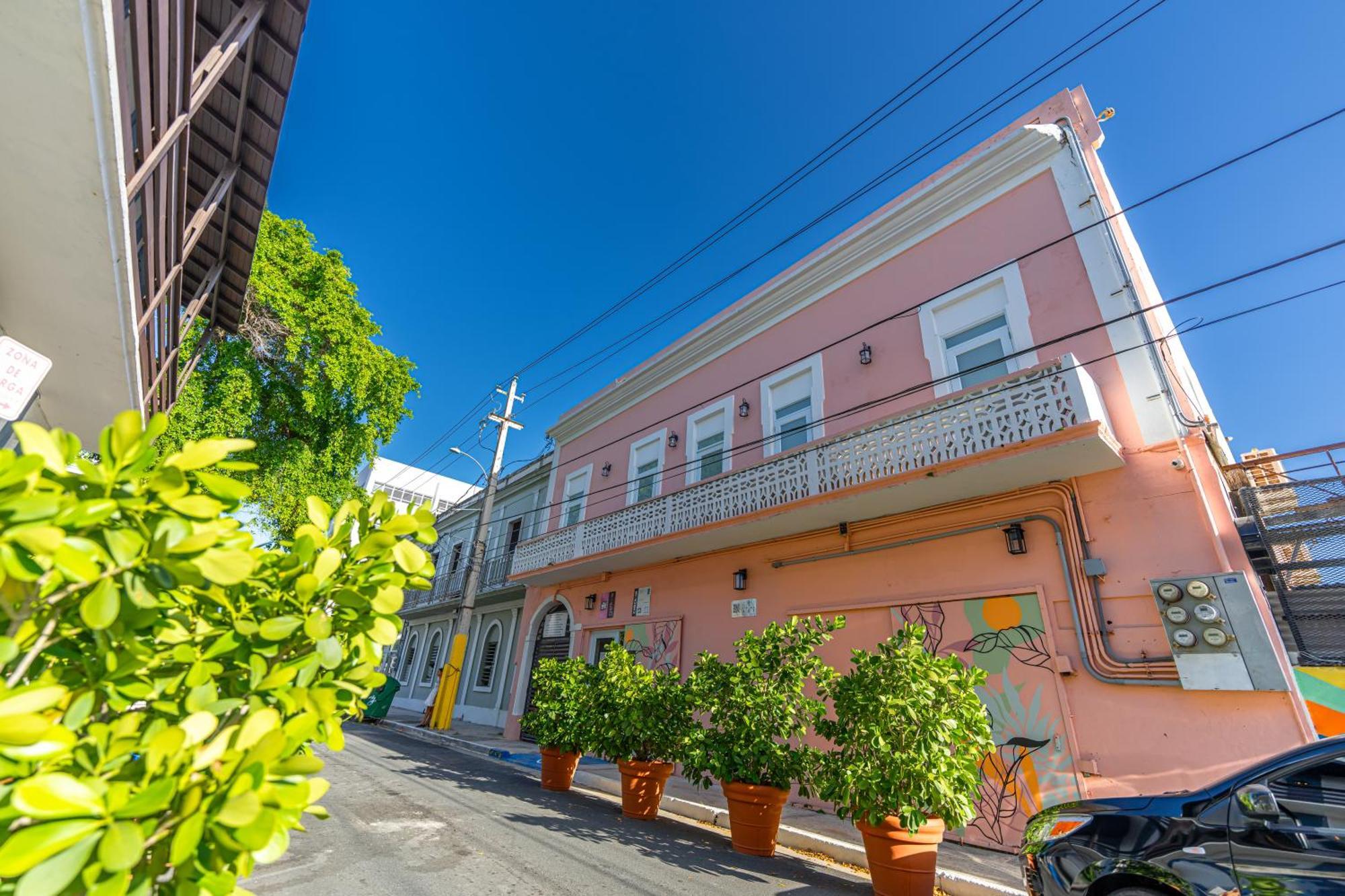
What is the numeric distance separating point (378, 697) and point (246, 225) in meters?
13.0

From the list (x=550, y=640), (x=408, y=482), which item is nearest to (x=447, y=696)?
(x=550, y=640)

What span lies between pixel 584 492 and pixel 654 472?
3.03 meters

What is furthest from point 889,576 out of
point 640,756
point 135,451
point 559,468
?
point 559,468

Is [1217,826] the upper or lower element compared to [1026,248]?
lower

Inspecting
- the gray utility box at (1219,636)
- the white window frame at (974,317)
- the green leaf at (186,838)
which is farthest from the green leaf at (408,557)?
the white window frame at (974,317)

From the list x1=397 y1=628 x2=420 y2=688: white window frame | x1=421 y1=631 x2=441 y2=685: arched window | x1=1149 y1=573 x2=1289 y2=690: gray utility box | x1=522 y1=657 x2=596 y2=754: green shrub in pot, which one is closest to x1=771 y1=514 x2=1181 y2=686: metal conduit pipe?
x1=1149 y1=573 x2=1289 y2=690: gray utility box

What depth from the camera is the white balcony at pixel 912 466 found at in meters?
6.16

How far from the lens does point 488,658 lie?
18656 mm

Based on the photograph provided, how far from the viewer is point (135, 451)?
3.48ft

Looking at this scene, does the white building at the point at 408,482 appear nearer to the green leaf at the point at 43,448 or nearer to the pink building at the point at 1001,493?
the pink building at the point at 1001,493

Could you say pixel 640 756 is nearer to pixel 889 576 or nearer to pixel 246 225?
pixel 889 576

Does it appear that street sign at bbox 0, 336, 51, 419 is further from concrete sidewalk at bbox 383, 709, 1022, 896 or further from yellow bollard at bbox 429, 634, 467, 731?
yellow bollard at bbox 429, 634, 467, 731

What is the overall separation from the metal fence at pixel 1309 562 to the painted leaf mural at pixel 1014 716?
6.91 feet

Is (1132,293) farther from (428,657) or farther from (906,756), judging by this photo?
(428,657)
